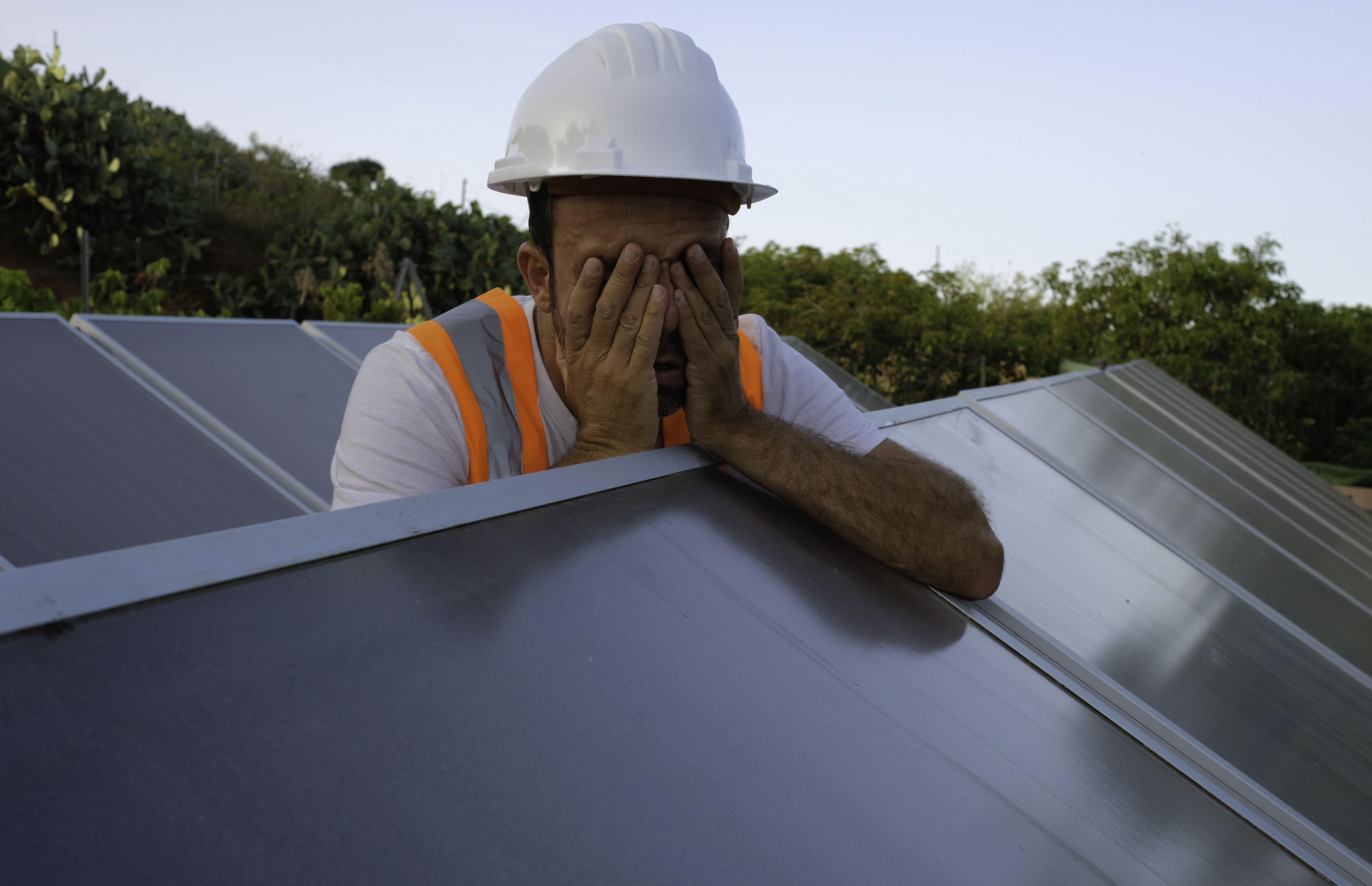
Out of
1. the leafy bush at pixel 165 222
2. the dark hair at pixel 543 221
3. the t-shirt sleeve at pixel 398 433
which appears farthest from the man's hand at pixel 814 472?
the leafy bush at pixel 165 222

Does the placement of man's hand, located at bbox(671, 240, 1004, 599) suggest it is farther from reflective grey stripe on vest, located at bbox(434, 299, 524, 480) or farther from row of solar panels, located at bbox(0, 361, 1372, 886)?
reflective grey stripe on vest, located at bbox(434, 299, 524, 480)

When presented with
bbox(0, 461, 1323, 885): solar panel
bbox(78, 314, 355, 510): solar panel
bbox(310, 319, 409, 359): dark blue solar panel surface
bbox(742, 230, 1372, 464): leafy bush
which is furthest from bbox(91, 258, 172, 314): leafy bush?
bbox(742, 230, 1372, 464): leafy bush

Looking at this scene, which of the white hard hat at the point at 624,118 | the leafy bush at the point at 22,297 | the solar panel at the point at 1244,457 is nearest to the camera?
the white hard hat at the point at 624,118

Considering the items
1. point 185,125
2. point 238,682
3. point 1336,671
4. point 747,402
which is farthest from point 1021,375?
point 185,125

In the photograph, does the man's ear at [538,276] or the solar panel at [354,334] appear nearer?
the man's ear at [538,276]

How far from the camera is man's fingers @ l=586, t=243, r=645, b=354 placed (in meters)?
1.80

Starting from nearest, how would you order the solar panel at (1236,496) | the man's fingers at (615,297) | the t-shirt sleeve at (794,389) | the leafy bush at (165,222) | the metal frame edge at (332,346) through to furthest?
1. the man's fingers at (615,297)
2. the t-shirt sleeve at (794,389)
3. the solar panel at (1236,496)
4. the metal frame edge at (332,346)
5. the leafy bush at (165,222)

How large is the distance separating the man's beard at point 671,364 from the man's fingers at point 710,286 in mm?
85

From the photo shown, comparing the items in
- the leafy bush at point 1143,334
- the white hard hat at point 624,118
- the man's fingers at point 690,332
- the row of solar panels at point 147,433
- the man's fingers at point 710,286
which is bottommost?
the leafy bush at point 1143,334

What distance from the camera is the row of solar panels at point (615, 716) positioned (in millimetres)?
615

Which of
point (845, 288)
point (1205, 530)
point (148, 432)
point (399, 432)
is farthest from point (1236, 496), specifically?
point (845, 288)

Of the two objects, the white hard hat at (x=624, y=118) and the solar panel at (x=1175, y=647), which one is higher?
the white hard hat at (x=624, y=118)

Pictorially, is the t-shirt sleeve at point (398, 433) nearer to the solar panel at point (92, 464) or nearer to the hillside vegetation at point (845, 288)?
the solar panel at point (92, 464)

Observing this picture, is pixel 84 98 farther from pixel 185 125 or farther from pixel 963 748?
pixel 963 748
